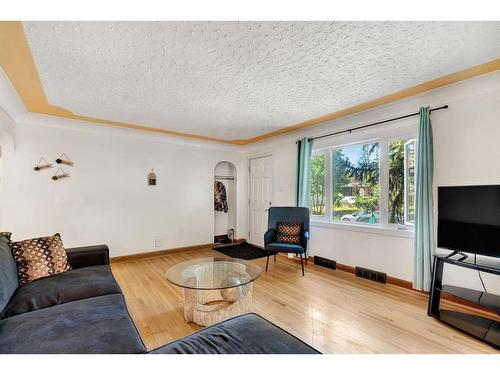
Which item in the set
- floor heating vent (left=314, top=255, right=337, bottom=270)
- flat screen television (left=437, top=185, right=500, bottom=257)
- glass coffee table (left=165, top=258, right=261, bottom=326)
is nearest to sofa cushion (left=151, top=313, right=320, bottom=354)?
glass coffee table (left=165, top=258, right=261, bottom=326)

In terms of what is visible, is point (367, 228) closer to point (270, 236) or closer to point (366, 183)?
point (366, 183)

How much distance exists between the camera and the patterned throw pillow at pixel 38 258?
1839 mm

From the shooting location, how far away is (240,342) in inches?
43.5

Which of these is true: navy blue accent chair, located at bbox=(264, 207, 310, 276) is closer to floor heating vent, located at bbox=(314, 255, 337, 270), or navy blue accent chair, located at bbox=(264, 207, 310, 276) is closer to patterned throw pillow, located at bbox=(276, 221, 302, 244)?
patterned throw pillow, located at bbox=(276, 221, 302, 244)

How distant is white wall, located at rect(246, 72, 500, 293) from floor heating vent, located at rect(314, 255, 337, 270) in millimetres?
91

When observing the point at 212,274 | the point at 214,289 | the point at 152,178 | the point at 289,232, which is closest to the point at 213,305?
the point at 212,274

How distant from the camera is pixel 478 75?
7.28 ft

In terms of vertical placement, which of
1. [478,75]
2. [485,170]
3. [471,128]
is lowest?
[485,170]

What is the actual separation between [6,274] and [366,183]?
3.82m

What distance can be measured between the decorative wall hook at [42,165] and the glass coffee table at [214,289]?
269 cm
